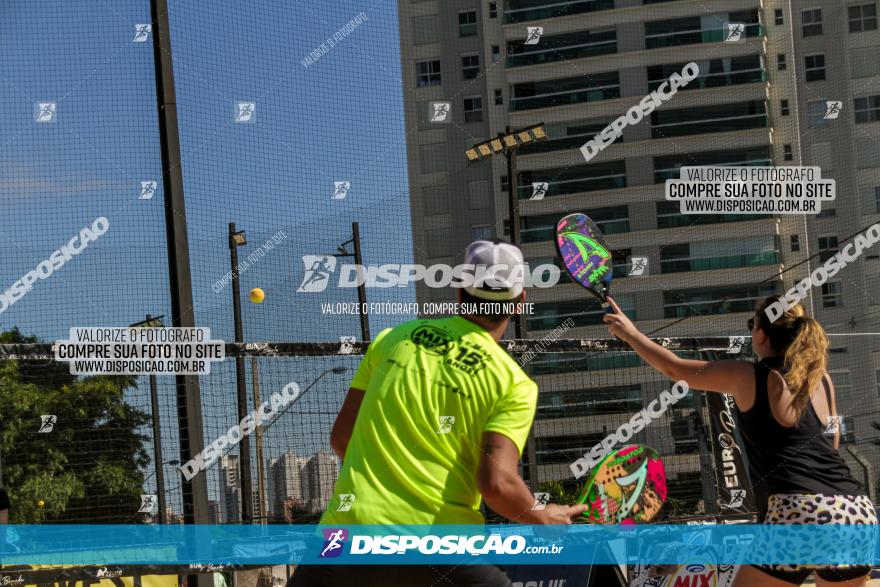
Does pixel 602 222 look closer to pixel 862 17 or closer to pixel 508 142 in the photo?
pixel 862 17

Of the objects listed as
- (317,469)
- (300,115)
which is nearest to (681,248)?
(300,115)

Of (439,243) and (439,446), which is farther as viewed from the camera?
(439,243)

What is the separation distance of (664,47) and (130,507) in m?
66.1

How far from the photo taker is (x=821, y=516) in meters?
4.42

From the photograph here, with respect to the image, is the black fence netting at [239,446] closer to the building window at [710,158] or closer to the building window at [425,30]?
the building window at [710,158]

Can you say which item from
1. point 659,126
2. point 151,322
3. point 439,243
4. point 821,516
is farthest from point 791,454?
point 659,126

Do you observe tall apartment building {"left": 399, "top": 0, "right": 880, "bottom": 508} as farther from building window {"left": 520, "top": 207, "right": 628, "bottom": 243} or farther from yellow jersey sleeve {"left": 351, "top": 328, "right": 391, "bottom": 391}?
yellow jersey sleeve {"left": 351, "top": 328, "right": 391, "bottom": 391}

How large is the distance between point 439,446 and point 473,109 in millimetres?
69580

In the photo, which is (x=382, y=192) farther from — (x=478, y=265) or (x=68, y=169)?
(x=478, y=265)

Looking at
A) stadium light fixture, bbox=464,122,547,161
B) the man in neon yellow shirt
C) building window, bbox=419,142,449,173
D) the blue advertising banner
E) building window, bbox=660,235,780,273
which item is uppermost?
building window, bbox=419,142,449,173

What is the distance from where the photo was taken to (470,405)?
308 cm

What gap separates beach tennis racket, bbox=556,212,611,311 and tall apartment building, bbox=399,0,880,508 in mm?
54482

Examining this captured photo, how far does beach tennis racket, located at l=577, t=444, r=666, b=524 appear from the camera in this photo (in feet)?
20.3

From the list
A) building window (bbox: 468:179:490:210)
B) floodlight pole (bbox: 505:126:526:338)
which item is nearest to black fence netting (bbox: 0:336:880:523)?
floodlight pole (bbox: 505:126:526:338)
